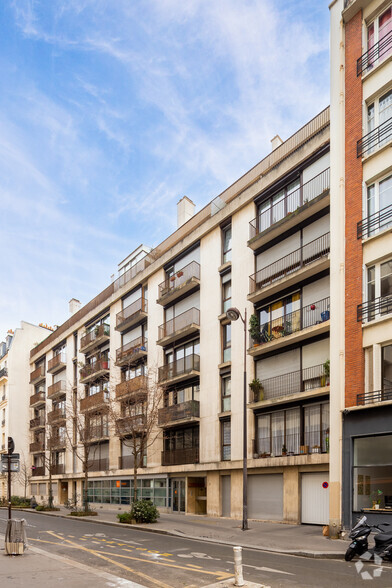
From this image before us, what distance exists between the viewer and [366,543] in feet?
42.8

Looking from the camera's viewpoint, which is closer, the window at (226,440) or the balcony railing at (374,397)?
the balcony railing at (374,397)

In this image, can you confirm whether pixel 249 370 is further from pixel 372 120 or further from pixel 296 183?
pixel 372 120

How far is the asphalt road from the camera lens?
428 inches

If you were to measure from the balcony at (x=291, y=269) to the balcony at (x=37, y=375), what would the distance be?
122 ft

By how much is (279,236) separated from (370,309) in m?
7.96

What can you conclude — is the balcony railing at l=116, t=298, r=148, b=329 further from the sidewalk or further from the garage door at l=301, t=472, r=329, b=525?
the garage door at l=301, t=472, r=329, b=525

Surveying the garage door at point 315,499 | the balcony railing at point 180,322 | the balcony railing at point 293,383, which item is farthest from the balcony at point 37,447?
the garage door at point 315,499

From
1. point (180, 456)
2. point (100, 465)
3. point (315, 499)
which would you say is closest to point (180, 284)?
point (180, 456)

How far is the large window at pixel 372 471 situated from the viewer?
17453mm

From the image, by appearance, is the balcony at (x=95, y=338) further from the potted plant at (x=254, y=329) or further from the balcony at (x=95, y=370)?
the potted plant at (x=254, y=329)

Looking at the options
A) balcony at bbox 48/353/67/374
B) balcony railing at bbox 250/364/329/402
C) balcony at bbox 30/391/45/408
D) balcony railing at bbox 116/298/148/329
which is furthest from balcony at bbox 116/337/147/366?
balcony at bbox 30/391/45/408

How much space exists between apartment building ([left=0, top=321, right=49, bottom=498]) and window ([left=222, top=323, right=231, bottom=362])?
3738 cm

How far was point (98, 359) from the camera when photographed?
4394cm

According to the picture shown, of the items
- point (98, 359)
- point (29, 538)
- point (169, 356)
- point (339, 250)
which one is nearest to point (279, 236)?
point (339, 250)
